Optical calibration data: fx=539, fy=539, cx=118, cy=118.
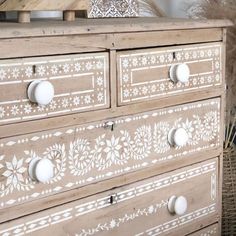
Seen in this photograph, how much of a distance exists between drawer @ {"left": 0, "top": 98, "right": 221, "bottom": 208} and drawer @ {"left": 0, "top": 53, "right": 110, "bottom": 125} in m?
0.05

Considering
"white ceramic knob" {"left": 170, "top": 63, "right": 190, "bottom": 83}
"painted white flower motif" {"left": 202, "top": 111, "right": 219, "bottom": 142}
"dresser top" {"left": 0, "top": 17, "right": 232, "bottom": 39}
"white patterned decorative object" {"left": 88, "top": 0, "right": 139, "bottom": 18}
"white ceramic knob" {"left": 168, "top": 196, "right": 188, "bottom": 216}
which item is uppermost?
"white patterned decorative object" {"left": 88, "top": 0, "right": 139, "bottom": 18}

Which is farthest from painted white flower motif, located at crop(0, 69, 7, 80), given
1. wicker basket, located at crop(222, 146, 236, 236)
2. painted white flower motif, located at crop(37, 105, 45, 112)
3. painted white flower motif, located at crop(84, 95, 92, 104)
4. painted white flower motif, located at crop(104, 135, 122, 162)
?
wicker basket, located at crop(222, 146, 236, 236)

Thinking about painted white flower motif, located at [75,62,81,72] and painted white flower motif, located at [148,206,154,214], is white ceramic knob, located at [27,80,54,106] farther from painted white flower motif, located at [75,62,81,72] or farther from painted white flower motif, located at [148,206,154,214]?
painted white flower motif, located at [148,206,154,214]

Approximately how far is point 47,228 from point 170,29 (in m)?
0.56

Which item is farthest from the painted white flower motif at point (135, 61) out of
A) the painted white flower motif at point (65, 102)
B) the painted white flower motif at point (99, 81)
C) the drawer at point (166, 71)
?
the painted white flower motif at point (65, 102)

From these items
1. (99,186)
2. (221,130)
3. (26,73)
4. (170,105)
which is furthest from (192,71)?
(26,73)

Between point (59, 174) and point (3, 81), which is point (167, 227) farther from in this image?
A: point (3, 81)

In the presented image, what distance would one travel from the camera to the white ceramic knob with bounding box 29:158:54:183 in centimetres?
111

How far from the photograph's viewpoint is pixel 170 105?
137 cm

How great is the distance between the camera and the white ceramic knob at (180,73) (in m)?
1.33

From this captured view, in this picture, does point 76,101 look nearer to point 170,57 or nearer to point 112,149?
point 112,149

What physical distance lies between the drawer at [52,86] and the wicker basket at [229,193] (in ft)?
2.18

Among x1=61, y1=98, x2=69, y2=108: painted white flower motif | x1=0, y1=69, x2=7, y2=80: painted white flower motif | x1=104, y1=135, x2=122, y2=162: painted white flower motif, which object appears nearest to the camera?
x1=0, y1=69, x2=7, y2=80: painted white flower motif

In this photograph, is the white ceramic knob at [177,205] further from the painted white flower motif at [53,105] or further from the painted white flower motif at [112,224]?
the painted white flower motif at [53,105]
